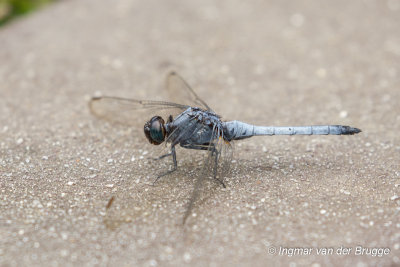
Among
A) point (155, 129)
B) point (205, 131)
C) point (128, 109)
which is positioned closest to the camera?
point (155, 129)

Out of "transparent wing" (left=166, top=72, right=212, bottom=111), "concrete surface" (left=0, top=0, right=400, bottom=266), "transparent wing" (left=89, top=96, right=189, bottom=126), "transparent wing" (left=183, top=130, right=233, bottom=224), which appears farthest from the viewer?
"transparent wing" (left=166, top=72, right=212, bottom=111)

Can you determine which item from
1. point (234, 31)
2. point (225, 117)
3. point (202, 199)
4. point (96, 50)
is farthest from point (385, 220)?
point (96, 50)

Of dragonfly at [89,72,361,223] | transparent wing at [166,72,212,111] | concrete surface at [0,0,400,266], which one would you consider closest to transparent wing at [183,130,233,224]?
dragonfly at [89,72,361,223]

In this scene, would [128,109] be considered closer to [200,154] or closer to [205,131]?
[200,154]

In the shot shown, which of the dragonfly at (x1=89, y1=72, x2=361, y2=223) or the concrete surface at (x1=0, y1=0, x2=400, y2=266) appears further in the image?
the dragonfly at (x1=89, y1=72, x2=361, y2=223)

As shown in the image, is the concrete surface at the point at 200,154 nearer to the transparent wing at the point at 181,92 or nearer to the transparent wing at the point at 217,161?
the transparent wing at the point at 217,161

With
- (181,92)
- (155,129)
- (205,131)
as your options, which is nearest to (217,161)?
(205,131)

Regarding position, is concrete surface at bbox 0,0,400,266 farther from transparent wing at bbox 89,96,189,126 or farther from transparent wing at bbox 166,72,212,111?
transparent wing at bbox 166,72,212,111

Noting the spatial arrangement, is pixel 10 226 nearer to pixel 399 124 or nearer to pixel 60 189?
pixel 60 189
